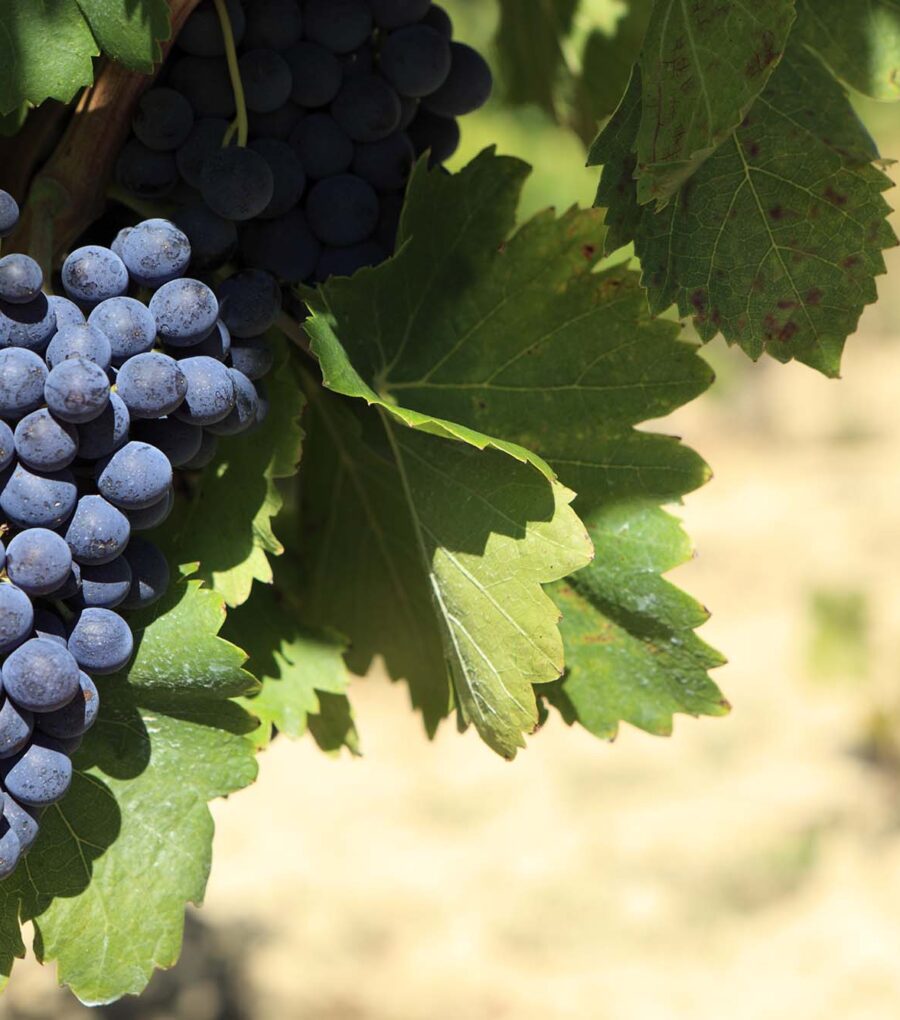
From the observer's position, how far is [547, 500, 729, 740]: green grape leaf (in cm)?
99

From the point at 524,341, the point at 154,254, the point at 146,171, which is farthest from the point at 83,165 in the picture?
the point at 524,341

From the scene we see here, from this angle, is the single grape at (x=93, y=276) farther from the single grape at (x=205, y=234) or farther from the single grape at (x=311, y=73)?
the single grape at (x=311, y=73)

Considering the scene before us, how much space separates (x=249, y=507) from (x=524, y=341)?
251 mm

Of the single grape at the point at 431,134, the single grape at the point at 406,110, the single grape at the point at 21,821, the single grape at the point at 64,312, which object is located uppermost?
the single grape at the point at 406,110

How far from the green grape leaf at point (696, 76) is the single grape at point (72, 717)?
48cm

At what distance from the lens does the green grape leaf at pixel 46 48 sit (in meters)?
0.80

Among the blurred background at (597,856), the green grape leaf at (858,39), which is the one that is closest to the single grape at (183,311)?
the green grape leaf at (858,39)

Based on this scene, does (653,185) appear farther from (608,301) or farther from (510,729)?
(510,729)

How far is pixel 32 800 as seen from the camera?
758mm

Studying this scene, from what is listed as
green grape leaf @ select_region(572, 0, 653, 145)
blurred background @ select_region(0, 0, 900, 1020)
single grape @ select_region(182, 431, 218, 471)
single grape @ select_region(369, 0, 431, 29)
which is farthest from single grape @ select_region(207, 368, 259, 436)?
blurred background @ select_region(0, 0, 900, 1020)

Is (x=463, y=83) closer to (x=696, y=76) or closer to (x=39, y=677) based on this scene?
(x=696, y=76)

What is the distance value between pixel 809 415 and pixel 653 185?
568 cm

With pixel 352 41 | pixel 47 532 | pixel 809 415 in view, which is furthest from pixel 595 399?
pixel 809 415

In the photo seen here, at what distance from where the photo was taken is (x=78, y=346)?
2.52ft
